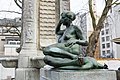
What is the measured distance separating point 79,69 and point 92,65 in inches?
13.6

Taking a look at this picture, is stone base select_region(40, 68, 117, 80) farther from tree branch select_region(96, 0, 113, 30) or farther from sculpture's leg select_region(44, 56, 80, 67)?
tree branch select_region(96, 0, 113, 30)

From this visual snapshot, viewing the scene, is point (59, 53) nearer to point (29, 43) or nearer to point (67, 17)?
point (67, 17)

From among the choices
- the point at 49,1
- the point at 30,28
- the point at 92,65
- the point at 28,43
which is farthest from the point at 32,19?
the point at 92,65

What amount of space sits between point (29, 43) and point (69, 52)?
131 inches

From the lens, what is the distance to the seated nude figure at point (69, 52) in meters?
3.93

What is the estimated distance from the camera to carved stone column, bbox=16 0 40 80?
6.82 m

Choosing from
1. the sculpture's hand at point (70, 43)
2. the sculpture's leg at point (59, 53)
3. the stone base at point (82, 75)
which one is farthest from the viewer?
the sculpture's hand at point (70, 43)

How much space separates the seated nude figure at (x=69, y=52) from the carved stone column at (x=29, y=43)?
267 centimetres

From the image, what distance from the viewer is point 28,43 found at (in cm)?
723

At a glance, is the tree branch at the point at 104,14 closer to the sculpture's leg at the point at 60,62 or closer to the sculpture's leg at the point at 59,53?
the sculpture's leg at the point at 59,53

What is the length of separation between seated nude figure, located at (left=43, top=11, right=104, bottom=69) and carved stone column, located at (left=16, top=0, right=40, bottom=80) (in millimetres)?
2667

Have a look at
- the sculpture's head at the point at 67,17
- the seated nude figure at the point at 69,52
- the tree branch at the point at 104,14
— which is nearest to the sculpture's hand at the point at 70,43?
the seated nude figure at the point at 69,52

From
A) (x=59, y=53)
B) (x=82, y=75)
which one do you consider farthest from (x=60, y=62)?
(x=82, y=75)

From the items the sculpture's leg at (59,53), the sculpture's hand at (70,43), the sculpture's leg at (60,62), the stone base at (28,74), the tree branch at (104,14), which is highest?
the tree branch at (104,14)
